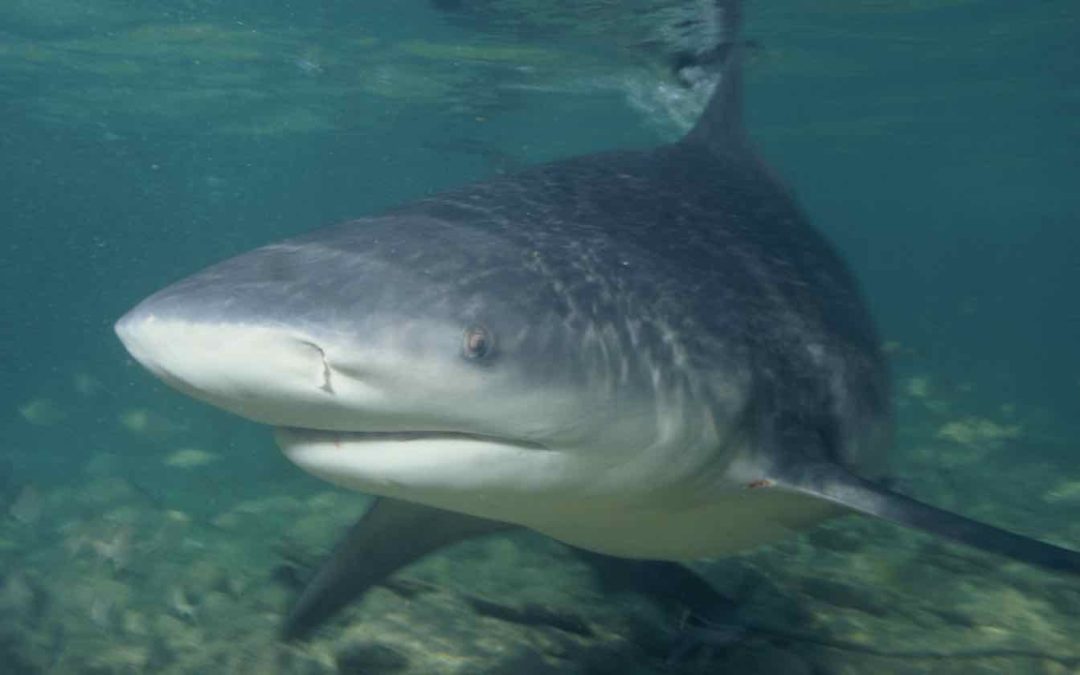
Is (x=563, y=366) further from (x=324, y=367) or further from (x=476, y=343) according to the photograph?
(x=324, y=367)

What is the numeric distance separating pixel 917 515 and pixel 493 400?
1.61 m

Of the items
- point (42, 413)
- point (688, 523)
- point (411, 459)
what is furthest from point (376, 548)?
point (42, 413)

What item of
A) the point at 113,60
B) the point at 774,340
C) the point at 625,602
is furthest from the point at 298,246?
the point at 113,60

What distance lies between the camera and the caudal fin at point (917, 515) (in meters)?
2.95

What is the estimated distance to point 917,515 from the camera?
3139mm

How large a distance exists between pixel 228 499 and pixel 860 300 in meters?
8.92

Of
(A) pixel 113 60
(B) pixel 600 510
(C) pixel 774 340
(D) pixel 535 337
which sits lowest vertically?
(B) pixel 600 510

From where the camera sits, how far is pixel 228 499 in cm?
1152

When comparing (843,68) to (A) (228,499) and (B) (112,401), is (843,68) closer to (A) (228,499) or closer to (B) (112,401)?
(A) (228,499)

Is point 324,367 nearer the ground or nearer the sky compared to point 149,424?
nearer the sky

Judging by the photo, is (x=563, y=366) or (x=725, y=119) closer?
(x=563, y=366)

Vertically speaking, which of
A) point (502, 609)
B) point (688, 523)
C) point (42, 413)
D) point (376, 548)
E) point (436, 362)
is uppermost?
point (436, 362)

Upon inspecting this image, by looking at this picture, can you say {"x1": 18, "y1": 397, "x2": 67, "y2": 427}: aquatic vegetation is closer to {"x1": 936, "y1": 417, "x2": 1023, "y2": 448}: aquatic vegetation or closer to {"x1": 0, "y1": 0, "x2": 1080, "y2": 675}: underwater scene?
Answer: {"x1": 0, "y1": 0, "x2": 1080, "y2": 675}: underwater scene

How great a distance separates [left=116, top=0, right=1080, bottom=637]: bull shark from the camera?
2.35m
